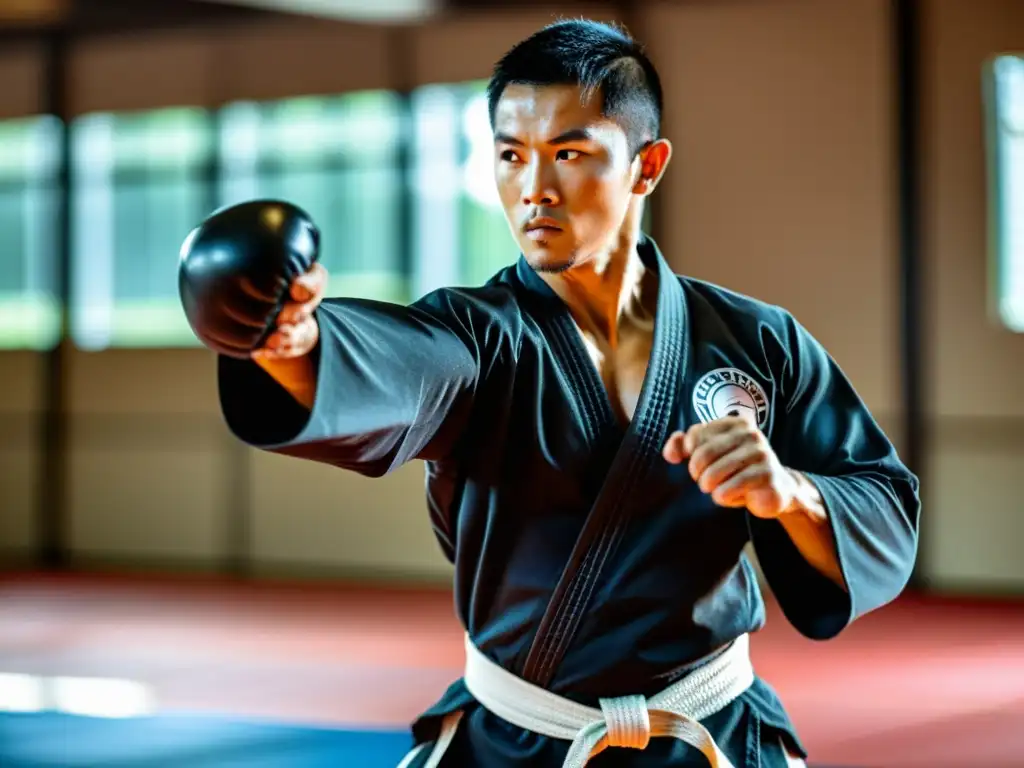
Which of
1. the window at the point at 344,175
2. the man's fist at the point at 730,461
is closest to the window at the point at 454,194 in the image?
the window at the point at 344,175

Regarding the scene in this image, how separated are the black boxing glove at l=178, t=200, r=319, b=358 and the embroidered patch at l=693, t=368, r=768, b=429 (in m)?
0.55

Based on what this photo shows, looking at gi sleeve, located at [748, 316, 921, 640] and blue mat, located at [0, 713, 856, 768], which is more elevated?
gi sleeve, located at [748, 316, 921, 640]

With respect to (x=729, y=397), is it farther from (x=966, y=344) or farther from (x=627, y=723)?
(x=966, y=344)

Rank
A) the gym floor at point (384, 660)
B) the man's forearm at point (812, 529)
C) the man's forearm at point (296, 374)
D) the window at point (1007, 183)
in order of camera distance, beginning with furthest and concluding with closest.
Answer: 1. the window at point (1007, 183)
2. the gym floor at point (384, 660)
3. the man's forearm at point (812, 529)
4. the man's forearm at point (296, 374)

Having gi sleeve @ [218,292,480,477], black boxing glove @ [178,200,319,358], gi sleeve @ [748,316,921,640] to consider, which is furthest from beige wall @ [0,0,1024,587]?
black boxing glove @ [178,200,319,358]

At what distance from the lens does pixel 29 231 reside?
275 inches

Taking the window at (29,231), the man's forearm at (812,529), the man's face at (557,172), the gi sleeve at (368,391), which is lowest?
the man's forearm at (812,529)

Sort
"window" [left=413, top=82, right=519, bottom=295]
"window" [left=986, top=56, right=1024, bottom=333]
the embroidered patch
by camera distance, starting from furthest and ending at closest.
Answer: "window" [left=413, top=82, right=519, bottom=295] < "window" [left=986, top=56, right=1024, bottom=333] < the embroidered patch

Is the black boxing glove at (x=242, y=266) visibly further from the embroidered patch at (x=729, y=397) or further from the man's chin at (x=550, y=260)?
the embroidered patch at (x=729, y=397)

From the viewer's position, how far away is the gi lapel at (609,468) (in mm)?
1157

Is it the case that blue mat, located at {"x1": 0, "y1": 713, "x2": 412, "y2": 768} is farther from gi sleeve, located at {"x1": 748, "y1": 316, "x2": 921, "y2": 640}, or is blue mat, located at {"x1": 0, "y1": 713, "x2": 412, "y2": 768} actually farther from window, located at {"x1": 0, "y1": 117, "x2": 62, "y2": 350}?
window, located at {"x1": 0, "y1": 117, "x2": 62, "y2": 350}

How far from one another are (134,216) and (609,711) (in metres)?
6.14

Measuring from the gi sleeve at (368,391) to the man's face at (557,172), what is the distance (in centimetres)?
13

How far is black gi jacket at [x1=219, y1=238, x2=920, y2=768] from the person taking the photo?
1161 mm
